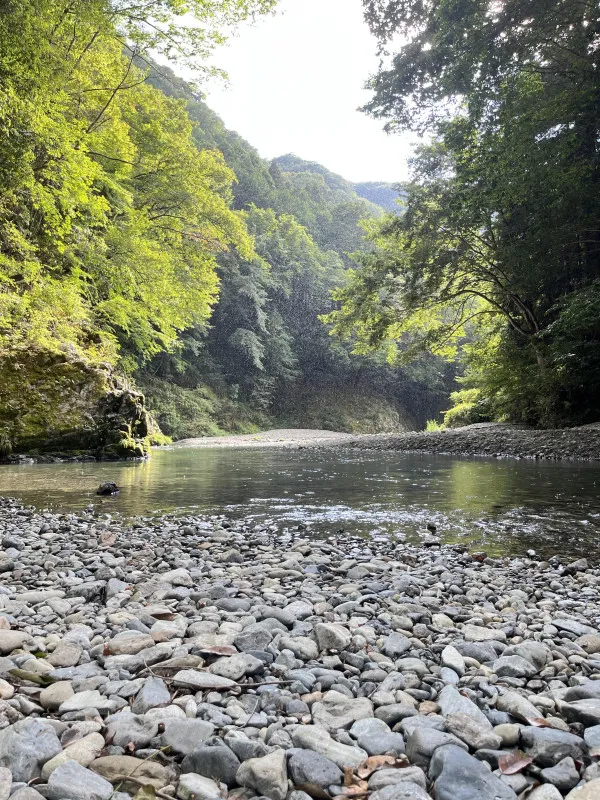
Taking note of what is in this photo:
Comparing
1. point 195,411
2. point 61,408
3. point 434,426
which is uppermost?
point 61,408

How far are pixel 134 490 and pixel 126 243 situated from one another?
747 cm

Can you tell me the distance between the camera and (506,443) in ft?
38.8

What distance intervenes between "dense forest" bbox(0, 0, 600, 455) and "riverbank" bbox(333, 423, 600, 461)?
156 centimetres

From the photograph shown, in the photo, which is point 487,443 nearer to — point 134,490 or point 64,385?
point 134,490

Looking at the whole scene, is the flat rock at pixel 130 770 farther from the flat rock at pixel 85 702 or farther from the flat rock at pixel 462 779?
the flat rock at pixel 462 779

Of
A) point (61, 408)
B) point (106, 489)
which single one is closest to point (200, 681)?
point (106, 489)

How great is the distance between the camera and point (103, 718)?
138 centimetres

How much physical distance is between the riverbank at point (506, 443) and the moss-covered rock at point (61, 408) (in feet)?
23.2

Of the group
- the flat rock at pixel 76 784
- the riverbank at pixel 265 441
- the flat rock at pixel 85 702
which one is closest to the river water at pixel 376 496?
the flat rock at pixel 85 702

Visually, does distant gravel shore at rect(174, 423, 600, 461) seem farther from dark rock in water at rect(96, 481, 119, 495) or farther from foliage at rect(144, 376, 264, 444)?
foliage at rect(144, 376, 264, 444)

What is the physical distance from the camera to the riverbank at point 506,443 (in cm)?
1027

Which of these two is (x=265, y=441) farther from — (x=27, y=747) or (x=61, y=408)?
(x=27, y=747)

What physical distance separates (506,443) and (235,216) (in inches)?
453

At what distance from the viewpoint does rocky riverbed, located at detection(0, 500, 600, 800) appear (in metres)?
1.15
